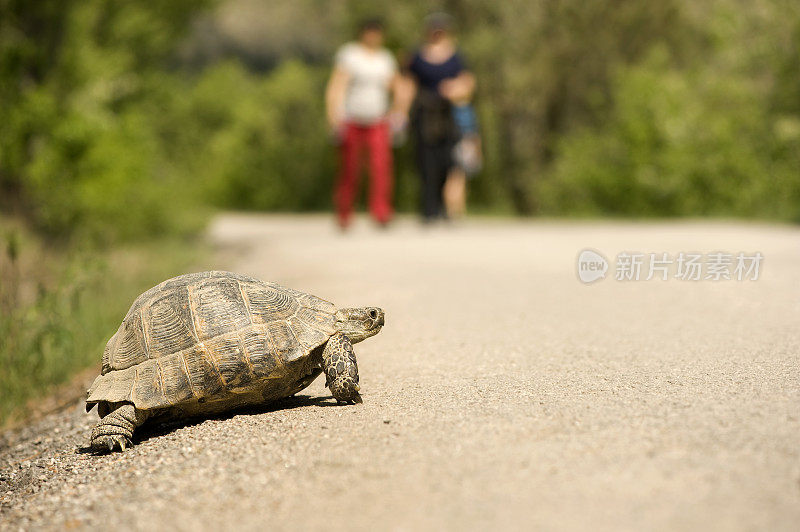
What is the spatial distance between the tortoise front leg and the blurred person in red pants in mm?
8560

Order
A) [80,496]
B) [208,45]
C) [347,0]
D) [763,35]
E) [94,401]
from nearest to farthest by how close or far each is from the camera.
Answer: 1. [80,496]
2. [94,401]
3. [763,35]
4. [347,0]
5. [208,45]

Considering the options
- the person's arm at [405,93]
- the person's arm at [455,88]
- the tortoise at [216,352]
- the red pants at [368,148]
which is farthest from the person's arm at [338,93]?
the tortoise at [216,352]

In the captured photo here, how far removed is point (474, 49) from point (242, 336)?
57.8ft

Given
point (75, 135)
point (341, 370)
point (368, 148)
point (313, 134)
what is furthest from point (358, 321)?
point (313, 134)

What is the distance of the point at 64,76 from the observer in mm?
12930

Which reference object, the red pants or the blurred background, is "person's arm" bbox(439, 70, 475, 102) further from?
the blurred background

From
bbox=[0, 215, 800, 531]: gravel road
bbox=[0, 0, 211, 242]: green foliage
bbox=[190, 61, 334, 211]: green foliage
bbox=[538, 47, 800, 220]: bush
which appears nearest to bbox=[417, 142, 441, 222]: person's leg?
bbox=[0, 0, 211, 242]: green foliage

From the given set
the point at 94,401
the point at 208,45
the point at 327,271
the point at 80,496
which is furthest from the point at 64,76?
the point at 208,45

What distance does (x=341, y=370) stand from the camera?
4.29 metres

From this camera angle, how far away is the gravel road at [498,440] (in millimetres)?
2971

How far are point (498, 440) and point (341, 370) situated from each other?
1.08 m

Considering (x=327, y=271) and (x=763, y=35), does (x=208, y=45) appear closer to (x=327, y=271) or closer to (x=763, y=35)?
(x=763, y=35)

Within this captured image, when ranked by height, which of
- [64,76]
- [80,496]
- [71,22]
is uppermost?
[71,22]

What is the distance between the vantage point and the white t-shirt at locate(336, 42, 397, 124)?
12.5 meters
